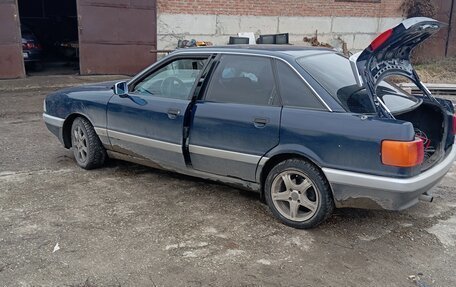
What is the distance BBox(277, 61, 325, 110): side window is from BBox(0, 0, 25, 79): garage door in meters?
9.72

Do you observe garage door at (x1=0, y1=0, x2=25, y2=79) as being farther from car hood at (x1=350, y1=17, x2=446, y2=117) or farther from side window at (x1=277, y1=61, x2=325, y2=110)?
car hood at (x1=350, y1=17, x2=446, y2=117)

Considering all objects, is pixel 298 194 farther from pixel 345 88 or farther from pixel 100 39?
pixel 100 39

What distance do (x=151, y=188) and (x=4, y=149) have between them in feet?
8.48

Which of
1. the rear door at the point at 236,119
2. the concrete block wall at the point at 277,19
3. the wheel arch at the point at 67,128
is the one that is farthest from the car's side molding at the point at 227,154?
the concrete block wall at the point at 277,19

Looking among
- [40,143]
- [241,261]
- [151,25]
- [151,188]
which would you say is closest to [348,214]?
[241,261]

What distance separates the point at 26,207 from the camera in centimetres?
439

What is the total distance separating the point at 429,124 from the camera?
4559mm

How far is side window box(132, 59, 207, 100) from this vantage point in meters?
4.71

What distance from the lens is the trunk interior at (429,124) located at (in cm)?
438

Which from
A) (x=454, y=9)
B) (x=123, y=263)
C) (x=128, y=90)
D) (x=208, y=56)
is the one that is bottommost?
(x=123, y=263)

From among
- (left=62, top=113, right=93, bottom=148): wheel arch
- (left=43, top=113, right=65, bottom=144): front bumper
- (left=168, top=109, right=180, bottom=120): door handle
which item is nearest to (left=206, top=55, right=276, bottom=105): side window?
(left=168, top=109, right=180, bottom=120): door handle

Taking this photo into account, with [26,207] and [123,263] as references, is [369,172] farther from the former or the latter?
[26,207]

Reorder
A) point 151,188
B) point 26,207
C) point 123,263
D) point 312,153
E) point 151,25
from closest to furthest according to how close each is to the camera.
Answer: point 123,263 < point 312,153 < point 26,207 < point 151,188 < point 151,25

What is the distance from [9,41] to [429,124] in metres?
10.6
